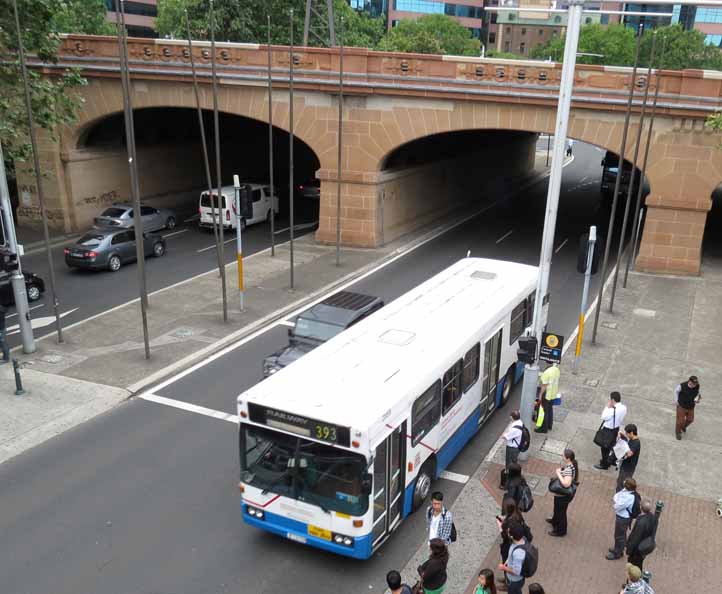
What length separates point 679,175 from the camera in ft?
86.2

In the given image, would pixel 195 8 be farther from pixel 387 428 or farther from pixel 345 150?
pixel 387 428

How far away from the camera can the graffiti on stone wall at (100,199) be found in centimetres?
3331

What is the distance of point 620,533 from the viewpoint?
35.0 feet

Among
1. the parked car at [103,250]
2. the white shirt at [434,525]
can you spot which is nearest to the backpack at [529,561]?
the white shirt at [434,525]

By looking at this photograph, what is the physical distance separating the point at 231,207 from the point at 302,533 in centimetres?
2428

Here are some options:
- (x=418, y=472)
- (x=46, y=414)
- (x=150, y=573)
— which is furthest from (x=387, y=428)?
(x=46, y=414)

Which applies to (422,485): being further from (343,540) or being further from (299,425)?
(299,425)

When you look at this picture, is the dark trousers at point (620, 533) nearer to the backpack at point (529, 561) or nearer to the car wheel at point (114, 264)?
the backpack at point (529, 561)

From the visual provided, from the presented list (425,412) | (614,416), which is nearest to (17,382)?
(425,412)

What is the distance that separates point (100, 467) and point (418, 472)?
6216 millimetres

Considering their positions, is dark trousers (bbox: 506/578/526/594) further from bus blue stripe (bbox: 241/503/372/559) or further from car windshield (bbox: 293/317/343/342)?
car windshield (bbox: 293/317/343/342)

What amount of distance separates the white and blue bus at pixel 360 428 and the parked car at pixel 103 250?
53.0 ft

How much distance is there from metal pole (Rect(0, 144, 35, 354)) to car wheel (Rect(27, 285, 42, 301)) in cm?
451

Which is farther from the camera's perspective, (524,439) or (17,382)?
(17,382)
